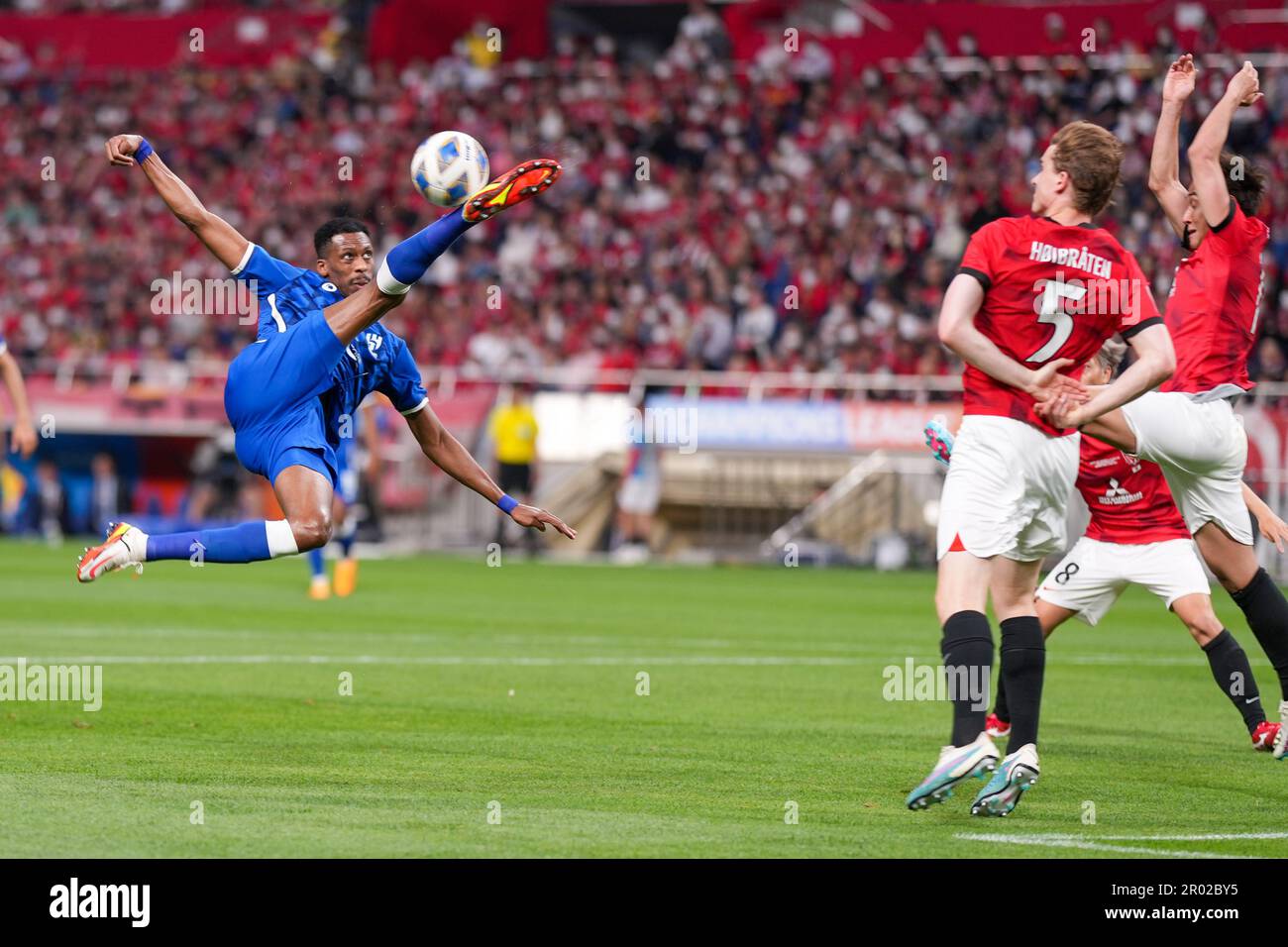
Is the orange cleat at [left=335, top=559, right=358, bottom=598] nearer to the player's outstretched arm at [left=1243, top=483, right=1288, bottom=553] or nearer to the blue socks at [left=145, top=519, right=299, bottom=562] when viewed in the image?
the blue socks at [left=145, top=519, right=299, bottom=562]

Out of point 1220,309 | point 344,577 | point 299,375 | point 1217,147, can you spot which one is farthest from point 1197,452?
point 344,577

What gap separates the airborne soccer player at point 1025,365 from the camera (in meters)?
7.14

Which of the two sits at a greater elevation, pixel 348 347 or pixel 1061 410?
pixel 348 347

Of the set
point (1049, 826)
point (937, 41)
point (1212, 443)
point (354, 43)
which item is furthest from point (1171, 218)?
point (354, 43)

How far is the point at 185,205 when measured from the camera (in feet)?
31.3

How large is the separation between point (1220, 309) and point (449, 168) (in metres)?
3.96

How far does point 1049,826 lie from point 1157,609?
46.0 ft

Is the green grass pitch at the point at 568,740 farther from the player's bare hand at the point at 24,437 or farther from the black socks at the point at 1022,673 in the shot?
the player's bare hand at the point at 24,437

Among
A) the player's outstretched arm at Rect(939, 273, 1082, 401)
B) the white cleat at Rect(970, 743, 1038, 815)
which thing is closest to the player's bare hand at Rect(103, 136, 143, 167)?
the player's outstretched arm at Rect(939, 273, 1082, 401)

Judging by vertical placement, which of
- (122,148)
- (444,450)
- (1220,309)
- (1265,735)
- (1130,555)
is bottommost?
(1265,735)

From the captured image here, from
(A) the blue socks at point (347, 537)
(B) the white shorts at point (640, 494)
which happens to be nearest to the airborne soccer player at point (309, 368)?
(A) the blue socks at point (347, 537)

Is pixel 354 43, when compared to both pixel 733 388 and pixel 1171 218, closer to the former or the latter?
pixel 733 388

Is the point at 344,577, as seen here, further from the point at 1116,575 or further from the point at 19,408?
the point at 1116,575

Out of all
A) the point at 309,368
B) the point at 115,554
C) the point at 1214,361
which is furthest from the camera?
the point at 309,368
